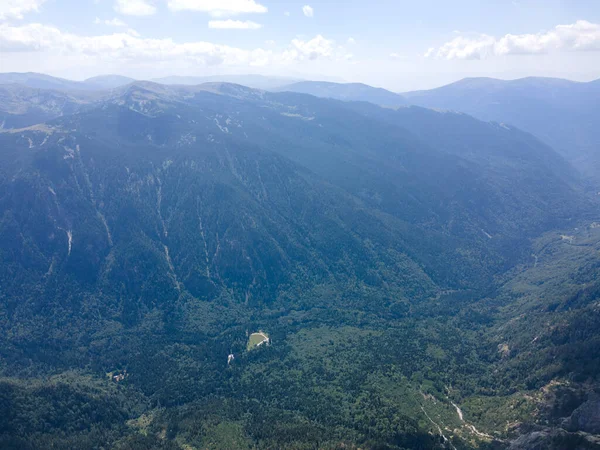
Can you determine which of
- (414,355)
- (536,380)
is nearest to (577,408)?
(536,380)

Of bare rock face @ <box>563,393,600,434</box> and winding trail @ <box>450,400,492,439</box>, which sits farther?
winding trail @ <box>450,400,492,439</box>

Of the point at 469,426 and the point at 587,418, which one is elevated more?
the point at 587,418

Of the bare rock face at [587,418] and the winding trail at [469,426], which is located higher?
the bare rock face at [587,418]

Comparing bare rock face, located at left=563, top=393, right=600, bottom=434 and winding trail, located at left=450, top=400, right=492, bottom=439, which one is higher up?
bare rock face, located at left=563, top=393, right=600, bottom=434

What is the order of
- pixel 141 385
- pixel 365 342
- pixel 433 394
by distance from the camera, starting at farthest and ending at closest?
1. pixel 365 342
2. pixel 141 385
3. pixel 433 394

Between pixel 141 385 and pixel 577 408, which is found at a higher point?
pixel 577 408

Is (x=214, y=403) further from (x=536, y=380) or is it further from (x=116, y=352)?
(x=536, y=380)

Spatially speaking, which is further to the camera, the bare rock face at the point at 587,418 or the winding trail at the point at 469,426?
the winding trail at the point at 469,426

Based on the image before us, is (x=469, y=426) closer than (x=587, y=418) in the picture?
No
